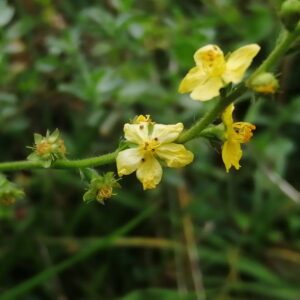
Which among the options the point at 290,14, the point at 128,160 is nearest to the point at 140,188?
the point at 128,160

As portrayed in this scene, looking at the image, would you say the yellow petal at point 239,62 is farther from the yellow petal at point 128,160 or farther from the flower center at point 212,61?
the yellow petal at point 128,160

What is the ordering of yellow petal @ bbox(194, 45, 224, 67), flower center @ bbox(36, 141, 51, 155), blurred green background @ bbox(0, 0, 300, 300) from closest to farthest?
1. yellow petal @ bbox(194, 45, 224, 67)
2. flower center @ bbox(36, 141, 51, 155)
3. blurred green background @ bbox(0, 0, 300, 300)

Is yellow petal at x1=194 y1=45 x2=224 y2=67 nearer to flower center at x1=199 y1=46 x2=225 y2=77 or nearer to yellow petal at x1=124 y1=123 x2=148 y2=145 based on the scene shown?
flower center at x1=199 y1=46 x2=225 y2=77

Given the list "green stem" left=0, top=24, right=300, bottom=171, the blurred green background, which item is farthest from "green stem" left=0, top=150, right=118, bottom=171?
the blurred green background

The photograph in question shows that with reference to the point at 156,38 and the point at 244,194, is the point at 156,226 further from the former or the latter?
the point at 156,38

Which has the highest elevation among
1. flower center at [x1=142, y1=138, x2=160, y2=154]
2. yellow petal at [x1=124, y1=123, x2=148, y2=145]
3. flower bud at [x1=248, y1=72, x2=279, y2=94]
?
yellow petal at [x1=124, y1=123, x2=148, y2=145]
